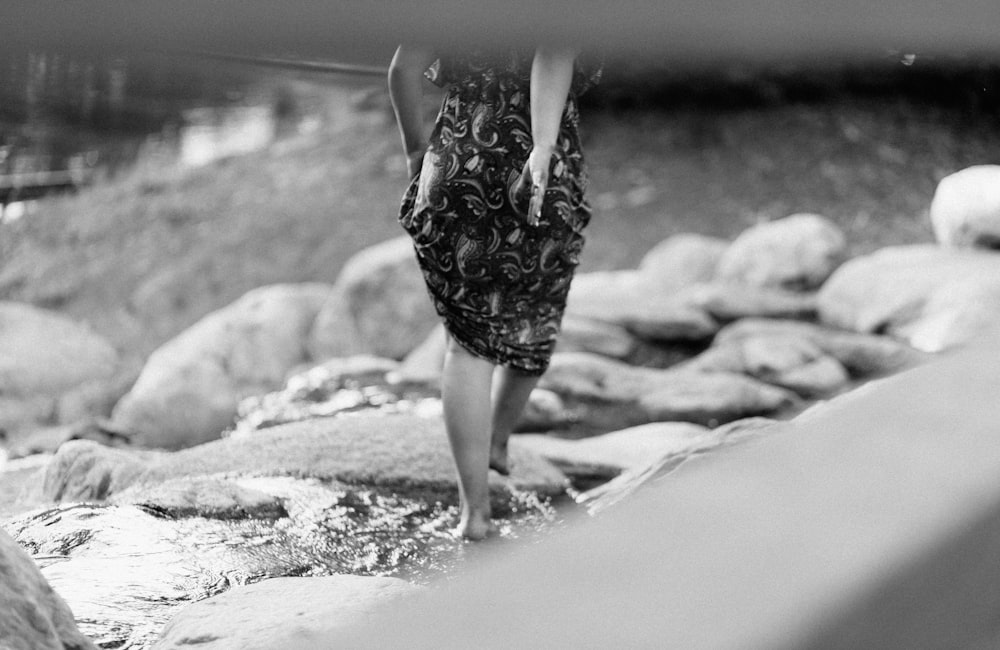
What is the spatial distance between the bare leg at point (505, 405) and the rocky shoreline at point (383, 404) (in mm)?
78

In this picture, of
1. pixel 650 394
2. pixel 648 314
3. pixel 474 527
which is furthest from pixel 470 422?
pixel 648 314

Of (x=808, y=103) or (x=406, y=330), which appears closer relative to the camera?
(x=406, y=330)

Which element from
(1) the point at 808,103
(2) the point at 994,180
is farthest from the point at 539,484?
(1) the point at 808,103

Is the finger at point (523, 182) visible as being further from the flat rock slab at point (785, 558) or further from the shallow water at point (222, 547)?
the flat rock slab at point (785, 558)

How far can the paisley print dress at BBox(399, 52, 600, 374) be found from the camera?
2221mm

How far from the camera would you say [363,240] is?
7855mm

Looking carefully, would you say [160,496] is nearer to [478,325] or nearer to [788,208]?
[478,325]

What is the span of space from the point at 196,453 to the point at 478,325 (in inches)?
37.5

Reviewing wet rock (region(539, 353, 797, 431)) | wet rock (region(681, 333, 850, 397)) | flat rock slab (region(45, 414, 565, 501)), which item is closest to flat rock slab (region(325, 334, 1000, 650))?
flat rock slab (region(45, 414, 565, 501))

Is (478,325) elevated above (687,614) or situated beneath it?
situated beneath

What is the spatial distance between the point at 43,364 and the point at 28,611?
460cm

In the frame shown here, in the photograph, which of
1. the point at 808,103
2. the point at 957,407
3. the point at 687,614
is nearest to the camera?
the point at 687,614

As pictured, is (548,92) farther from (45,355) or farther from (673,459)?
(45,355)

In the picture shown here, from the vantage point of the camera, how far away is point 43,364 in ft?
18.1
